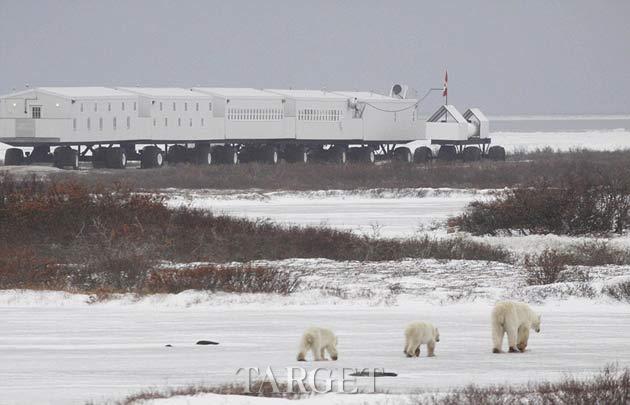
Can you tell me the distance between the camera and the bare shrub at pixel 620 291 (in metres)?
18.5

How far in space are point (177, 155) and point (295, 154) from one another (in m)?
8.24

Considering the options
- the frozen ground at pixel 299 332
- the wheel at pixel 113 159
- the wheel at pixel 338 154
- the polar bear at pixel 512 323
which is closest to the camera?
the frozen ground at pixel 299 332

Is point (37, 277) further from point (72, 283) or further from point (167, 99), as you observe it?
point (167, 99)

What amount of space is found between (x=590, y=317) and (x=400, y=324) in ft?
8.20

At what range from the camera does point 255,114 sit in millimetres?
75750

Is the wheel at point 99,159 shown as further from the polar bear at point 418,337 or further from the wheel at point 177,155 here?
the polar bear at point 418,337

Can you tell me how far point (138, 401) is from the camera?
435 inches

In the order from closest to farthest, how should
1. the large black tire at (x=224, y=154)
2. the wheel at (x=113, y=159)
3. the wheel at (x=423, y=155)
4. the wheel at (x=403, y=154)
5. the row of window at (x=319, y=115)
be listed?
the wheel at (x=113, y=159)
the large black tire at (x=224, y=154)
the wheel at (x=423, y=155)
the row of window at (x=319, y=115)
the wheel at (x=403, y=154)

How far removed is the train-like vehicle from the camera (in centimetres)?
6372

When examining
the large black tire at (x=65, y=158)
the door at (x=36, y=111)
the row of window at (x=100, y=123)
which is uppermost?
the door at (x=36, y=111)

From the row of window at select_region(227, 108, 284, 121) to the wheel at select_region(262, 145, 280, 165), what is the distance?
1747mm

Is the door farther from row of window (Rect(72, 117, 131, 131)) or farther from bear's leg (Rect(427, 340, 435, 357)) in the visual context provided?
bear's leg (Rect(427, 340, 435, 357))

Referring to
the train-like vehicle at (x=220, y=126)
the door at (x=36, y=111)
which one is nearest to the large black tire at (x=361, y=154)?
the train-like vehicle at (x=220, y=126)

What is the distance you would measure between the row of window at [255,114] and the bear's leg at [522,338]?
60.8m
